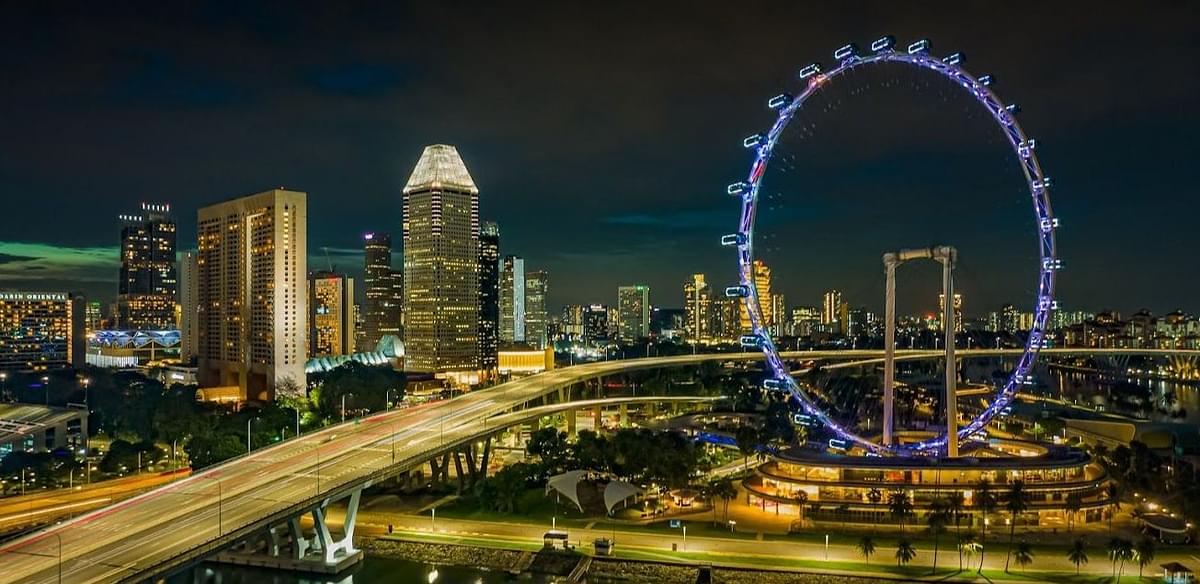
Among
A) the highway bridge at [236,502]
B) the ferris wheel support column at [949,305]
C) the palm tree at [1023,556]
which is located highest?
the ferris wheel support column at [949,305]

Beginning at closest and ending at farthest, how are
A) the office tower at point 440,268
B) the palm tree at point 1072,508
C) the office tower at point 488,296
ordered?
1. the palm tree at point 1072,508
2. the office tower at point 440,268
3. the office tower at point 488,296

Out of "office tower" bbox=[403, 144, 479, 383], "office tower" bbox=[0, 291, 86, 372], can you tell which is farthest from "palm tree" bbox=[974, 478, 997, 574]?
"office tower" bbox=[0, 291, 86, 372]

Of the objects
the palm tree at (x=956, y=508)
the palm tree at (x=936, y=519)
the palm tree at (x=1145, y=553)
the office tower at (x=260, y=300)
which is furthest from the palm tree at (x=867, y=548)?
the office tower at (x=260, y=300)

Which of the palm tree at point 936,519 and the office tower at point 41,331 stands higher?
the office tower at point 41,331

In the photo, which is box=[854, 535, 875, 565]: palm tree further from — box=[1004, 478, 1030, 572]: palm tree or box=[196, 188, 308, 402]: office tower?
box=[196, 188, 308, 402]: office tower

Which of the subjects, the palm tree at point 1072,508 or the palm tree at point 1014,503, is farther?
the palm tree at point 1072,508

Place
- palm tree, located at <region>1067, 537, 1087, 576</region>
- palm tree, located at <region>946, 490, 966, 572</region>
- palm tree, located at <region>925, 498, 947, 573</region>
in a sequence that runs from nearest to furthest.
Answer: palm tree, located at <region>1067, 537, 1087, 576</region> < palm tree, located at <region>925, 498, 947, 573</region> < palm tree, located at <region>946, 490, 966, 572</region>

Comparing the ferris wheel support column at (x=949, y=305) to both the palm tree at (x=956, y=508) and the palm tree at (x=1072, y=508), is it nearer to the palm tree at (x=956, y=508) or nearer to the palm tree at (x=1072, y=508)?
the palm tree at (x=956, y=508)

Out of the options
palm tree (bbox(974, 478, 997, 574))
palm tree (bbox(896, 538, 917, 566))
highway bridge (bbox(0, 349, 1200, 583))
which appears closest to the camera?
highway bridge (bbox(0, 349, 1200, 583))
